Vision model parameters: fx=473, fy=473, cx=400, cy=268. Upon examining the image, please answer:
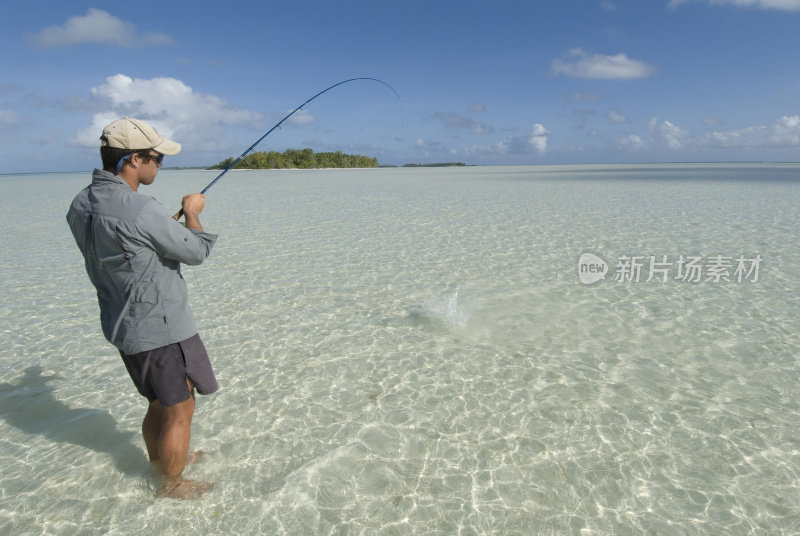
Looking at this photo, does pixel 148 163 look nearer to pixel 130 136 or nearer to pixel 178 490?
pixel 130 136

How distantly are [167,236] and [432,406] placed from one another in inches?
103

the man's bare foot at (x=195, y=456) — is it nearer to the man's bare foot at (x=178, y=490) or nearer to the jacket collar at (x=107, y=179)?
the man's bare foot at (x=178, y=490)

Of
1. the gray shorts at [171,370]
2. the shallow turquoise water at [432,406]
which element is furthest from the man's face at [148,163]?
the shallow turquoise water at [432,406]

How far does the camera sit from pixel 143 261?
2303mm

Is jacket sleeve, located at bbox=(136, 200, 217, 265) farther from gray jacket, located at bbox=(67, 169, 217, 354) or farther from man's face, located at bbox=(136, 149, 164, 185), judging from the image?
man's face, located at bbox=(136, 149, 164, 185)

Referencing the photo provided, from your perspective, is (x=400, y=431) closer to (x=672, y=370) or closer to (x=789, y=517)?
(x=789, y=517)

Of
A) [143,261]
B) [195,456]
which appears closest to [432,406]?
[195,456]

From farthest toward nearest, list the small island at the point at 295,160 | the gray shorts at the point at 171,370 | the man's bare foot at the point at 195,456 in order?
1. the small island at the point at 295,160
2. the man's bare foot at the point at 195,456
3. the gray shorts at the point at 171,370

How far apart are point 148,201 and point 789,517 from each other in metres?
3.93

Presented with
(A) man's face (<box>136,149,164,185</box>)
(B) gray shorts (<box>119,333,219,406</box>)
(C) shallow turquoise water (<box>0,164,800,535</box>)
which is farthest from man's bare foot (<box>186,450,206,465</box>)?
(A) man's face (<box>136,149,164,185</box>)

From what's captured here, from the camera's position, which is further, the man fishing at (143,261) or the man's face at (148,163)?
the man's face at (148,163)

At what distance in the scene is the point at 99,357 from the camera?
16.5 ft

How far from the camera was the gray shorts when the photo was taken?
2.45m

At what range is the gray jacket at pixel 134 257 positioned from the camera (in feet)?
7.25
